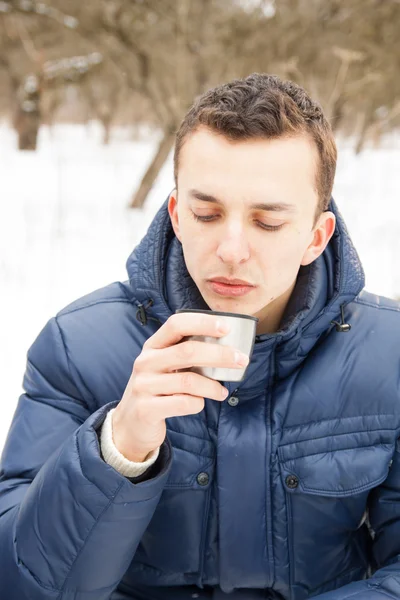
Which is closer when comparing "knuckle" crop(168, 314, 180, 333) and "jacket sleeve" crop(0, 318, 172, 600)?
"knuckle" crop(168, 314, 180, 333)

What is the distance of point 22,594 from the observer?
1.44 meters

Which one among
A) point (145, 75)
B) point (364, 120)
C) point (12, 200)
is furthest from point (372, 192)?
point (364, 120)

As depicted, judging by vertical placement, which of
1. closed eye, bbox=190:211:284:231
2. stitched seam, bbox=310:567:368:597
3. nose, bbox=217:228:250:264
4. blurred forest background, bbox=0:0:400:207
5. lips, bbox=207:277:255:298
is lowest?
stitched seam, bbox=310:567:368:597

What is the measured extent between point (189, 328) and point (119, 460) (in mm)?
366

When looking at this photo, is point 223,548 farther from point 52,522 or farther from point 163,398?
point 163,398

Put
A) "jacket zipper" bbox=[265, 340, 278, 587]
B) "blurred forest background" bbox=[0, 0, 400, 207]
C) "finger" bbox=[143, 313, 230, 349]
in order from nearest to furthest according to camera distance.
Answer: "finger" bbox=[143, 313, 230, 349], "jacket zipper" bbox=[265, 340, 278, 587], "blurred forest background" bbox=[0, 0, 400, 207]

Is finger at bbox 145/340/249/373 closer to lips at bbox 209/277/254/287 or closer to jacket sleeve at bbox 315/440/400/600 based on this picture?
lips at bbox 209/277/254/287

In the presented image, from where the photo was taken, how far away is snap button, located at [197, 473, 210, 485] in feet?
5.44

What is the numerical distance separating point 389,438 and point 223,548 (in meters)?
0.51

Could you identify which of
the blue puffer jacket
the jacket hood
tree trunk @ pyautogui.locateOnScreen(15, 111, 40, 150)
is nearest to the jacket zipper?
the blue puffer jacket

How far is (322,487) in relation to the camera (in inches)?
65.6

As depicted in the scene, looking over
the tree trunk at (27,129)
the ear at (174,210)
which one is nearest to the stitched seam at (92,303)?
the ear at (174,210)

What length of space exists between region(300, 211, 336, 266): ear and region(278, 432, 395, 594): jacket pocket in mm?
476

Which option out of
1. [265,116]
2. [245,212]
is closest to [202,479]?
[245,212]
